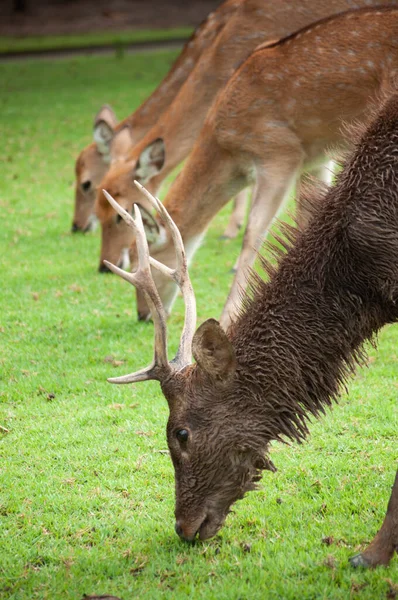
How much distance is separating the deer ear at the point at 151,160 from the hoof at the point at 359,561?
497 cm

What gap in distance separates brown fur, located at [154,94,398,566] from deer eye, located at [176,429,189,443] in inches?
0.5

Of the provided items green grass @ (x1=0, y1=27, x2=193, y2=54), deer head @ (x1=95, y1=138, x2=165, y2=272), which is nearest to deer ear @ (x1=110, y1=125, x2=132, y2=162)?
deer head @ (x1=95, y1=138, x2=165, y2=272)

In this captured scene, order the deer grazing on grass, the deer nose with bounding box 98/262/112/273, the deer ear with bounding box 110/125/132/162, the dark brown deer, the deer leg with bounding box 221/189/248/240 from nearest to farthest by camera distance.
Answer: the dark brown deer → the deer grazing on grass → the deer nose with bounding box 98/262/112/273 → the deer ear with bounding box 110/125/132/162 → the deer leg with bounding box 221/189/248/240

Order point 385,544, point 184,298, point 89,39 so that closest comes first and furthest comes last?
point 385,544
point 184,298
point 89,39

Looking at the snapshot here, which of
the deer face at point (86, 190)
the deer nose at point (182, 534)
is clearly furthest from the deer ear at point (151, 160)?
the deer nose at point (182, 534)

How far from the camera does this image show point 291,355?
3900 millimetres

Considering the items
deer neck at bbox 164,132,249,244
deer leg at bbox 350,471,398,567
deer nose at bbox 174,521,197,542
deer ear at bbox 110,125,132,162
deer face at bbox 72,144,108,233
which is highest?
deer leg at bbox 350,471,398,567

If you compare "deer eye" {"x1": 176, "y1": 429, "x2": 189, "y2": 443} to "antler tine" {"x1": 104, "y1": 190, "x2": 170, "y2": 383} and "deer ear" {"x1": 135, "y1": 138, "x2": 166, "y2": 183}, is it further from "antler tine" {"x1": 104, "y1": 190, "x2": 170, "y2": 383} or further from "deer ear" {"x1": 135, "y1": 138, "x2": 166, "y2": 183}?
"deer ear" {"x1": 135, "y1": 138, "x2": 166, "y2": 183}

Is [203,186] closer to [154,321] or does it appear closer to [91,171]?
[91,171]

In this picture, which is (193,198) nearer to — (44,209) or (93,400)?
(93,400)

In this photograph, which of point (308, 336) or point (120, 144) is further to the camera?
point (120, 144)

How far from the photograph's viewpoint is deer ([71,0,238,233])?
902cm

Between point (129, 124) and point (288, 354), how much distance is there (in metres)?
5.87

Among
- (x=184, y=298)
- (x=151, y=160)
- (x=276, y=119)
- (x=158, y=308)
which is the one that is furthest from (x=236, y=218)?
(x=158, y=308)
